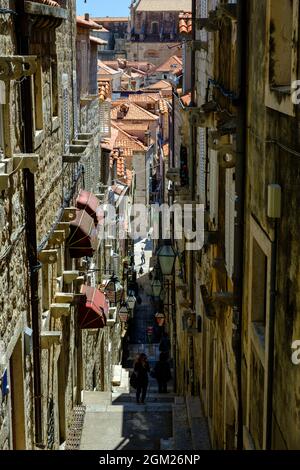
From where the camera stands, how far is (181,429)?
14820 mm

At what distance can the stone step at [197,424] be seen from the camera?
13141mm

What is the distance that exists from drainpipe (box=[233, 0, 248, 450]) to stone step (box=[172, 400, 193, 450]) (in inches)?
205

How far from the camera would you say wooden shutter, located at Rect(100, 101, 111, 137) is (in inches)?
1051

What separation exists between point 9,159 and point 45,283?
3.97 metres

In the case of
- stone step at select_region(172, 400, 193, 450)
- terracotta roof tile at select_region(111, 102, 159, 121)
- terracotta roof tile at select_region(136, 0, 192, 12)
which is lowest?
stone step at select_region(172, 400, 193, 450)

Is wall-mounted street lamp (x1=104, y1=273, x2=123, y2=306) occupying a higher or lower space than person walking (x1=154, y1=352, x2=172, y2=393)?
higher

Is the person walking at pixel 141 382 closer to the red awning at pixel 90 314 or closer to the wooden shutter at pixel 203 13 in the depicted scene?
the red awning at pixel 90 314

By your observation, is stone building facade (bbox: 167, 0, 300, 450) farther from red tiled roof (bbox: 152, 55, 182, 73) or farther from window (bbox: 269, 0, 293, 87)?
red tiled roof (bbox: 152, 55, 182, 73)

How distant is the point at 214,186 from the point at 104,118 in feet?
52.7

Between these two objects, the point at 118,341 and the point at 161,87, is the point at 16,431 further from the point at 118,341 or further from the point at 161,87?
the point at 161,87

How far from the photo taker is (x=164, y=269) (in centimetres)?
1738

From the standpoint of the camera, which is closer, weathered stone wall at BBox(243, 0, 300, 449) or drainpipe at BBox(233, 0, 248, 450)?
weathered stone wall at BBox(243, 0, 300, 449)

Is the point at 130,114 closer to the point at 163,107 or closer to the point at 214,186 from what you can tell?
the point at 163,107

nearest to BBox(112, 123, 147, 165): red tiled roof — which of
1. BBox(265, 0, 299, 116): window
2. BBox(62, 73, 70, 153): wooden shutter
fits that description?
BBox(62, 73, 70, 153): wooden shutter
